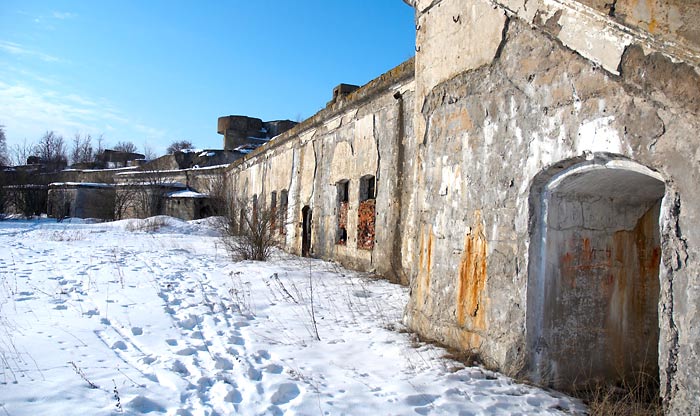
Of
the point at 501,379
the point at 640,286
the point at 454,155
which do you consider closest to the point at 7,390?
the point at 501,379

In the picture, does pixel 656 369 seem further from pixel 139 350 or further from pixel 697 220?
pixel 139 350

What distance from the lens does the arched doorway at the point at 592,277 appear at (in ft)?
10.9

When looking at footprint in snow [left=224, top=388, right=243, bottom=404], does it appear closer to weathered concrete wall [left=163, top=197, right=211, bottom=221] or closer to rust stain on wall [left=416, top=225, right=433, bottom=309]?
rust stain on wall [left=416, top=225, right=433, bottom=309]

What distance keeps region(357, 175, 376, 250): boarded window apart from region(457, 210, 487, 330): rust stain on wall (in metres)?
4.36

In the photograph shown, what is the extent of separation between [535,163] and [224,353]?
9.17 feet

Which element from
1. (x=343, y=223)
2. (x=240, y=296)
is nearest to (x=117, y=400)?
(x=240, y=296)

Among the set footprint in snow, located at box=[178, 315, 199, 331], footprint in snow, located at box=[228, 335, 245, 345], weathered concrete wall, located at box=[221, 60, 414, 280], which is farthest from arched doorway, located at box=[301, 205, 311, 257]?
footprint in snow, located at box=[228, 335, 245, 345]

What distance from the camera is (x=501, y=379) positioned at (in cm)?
333

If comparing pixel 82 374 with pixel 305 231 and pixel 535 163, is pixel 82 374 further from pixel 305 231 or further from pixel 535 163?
pixel 305 231

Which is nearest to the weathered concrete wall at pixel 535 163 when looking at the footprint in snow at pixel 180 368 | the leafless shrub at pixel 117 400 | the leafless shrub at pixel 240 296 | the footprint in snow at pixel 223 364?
the footprint in snow at pixel 223 364

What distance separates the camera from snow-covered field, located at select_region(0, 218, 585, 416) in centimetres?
292

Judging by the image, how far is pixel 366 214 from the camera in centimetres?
867

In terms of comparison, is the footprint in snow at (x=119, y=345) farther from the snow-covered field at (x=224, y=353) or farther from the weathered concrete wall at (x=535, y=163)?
the weathered concrete wall at (x=535, y=163)

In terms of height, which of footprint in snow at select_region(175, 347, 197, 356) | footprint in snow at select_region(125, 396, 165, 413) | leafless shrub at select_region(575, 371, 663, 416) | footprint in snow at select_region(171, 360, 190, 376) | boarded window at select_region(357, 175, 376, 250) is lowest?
footprint in snow at select_region(125, 396, 165, 413)
